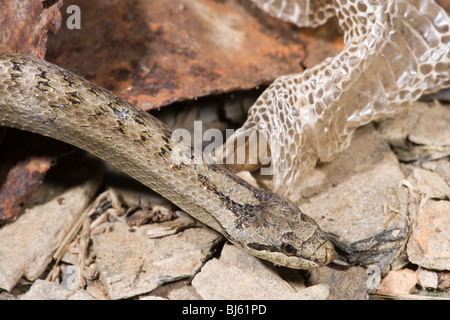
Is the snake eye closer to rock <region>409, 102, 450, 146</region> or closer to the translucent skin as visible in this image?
the translucent skin

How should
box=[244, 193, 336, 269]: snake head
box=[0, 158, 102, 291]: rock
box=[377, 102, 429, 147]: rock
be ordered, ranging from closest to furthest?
1. box=[244, 193, 336, 269]: snake head
2. box=[0, 158, 102, 291]: rock
3. box=[377, 102, 429, 147]: rock

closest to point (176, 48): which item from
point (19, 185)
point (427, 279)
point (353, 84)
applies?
point (353, 84)

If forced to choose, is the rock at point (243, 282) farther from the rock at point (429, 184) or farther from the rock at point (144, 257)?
the rock at point (429, 184)

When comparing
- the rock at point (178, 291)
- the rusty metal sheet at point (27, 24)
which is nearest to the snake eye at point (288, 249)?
the rock at point (178, 291)

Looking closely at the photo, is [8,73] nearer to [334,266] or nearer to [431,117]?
[334,266]

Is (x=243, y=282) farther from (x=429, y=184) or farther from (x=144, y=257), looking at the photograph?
(x=429, y=184)

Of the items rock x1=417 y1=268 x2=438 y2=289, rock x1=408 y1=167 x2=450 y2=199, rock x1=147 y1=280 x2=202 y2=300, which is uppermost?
rock x1=408 y1=167 x2=450 y2=199

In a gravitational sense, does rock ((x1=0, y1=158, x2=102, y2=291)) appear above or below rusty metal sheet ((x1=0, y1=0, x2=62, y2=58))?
below

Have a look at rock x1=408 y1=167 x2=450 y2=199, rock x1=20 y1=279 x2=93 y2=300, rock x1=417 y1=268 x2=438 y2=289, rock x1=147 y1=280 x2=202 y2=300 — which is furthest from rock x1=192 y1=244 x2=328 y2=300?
rock x1=408 y1=167 x2=450 y2=199
